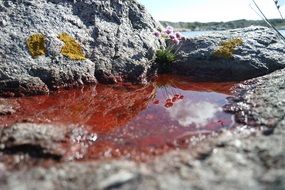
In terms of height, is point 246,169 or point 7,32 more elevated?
point 7,32

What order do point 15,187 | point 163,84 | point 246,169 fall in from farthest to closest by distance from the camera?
point 163,84 < point 246,169 < point 15,187

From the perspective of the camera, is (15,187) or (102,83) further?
(102,83)

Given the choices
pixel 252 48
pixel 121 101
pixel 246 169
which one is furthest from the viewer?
pixel 252 48

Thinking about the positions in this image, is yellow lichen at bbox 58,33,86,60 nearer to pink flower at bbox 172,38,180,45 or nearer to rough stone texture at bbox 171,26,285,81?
rough stone texture at bbox 171,26,285,81

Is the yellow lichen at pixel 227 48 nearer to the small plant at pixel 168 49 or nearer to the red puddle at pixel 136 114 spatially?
the small plant at pixel 168 49

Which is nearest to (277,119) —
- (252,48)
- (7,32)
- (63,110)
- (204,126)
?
(204,126)

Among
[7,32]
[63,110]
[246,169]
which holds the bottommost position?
[63,110]

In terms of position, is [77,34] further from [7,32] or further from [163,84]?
[163,84]
